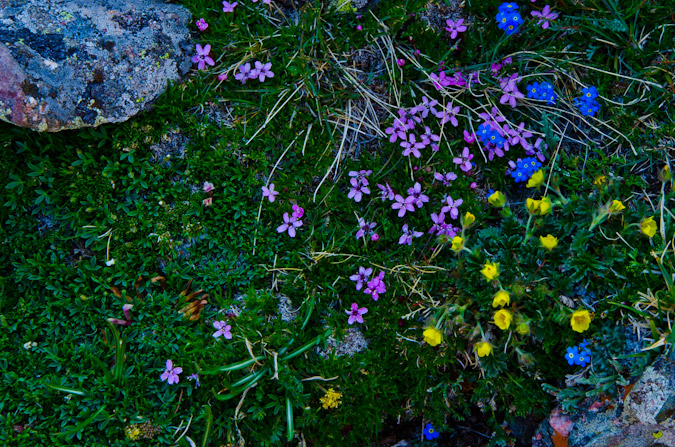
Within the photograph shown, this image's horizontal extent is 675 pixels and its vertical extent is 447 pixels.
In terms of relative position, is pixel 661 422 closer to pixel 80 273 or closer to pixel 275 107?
pixel 275 107

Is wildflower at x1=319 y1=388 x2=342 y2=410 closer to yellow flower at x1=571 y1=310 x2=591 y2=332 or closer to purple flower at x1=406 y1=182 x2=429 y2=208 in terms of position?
purple flower at x1=406 y1=182 x2=429 y2=208

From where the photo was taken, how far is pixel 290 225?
355 centimetres

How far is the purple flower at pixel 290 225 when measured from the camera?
3496 mm

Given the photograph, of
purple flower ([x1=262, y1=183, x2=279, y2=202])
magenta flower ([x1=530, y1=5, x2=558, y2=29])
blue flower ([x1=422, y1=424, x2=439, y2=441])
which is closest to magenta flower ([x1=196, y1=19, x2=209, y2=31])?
purple flower ([x1=262, y1=183, x2=279, y2=202])

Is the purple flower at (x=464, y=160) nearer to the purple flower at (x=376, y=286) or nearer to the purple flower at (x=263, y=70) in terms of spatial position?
the purple flower at (x=376, y=286)

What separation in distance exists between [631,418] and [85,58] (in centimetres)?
403

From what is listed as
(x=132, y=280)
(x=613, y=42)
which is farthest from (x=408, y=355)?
(x=613, y=42)

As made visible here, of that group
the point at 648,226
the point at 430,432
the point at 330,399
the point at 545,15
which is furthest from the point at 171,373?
the point at 545,15

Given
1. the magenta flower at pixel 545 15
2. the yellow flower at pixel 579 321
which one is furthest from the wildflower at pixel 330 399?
the magenta flower at pixel 545 15

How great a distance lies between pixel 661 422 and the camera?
2955mm

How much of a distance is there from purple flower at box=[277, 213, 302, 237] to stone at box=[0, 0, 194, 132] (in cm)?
121

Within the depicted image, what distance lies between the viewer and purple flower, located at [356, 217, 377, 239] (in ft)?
11.6

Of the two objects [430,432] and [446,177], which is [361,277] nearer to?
[446,177]

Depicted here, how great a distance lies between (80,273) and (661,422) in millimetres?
3703
